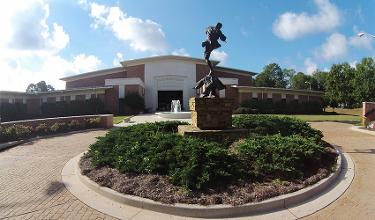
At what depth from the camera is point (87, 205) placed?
18.6ft

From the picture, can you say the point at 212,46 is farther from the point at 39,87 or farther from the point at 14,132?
the point at 39,87

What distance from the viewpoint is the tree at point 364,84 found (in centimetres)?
4762

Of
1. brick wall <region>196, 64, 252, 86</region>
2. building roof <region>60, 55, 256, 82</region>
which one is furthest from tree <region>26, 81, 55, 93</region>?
brick wall <region>196, 64, 252, 86</region>

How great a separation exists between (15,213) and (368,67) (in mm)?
62130

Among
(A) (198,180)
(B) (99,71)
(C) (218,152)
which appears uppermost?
(B) (99,71)

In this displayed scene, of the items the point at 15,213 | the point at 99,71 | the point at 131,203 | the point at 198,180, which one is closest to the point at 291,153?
the point at 198,180

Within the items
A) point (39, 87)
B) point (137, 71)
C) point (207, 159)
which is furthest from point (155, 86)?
Result: point (39, 87)

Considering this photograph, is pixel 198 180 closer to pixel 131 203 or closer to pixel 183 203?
pixel 183 203

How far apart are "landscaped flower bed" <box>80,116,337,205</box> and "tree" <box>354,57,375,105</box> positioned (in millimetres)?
46312

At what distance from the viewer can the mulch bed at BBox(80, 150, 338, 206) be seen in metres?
5.38

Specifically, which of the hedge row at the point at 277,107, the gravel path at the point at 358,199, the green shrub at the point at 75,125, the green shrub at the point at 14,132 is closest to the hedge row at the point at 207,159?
the gravel path at the point at 358,199

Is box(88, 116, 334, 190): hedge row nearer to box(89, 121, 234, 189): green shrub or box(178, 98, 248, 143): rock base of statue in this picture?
box(89, 121, 234, 189): green shrub

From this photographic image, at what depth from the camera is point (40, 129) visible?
16.1 m

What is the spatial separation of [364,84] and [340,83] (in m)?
4.34
